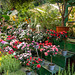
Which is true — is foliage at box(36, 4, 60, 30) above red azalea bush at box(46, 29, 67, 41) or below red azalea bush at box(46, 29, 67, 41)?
above

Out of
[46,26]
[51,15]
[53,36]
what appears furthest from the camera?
[51,15]

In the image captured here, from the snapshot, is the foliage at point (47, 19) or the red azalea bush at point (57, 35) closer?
the red azalea bush at point (57, 35)

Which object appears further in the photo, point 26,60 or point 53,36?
point 53,36

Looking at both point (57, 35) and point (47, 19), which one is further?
point (47, 19)

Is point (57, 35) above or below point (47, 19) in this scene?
below

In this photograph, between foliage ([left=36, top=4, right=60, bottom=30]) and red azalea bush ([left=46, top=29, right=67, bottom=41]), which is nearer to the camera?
red azalea bush ([left=46, top=29, right=67, bottom=41])

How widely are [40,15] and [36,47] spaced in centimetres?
177

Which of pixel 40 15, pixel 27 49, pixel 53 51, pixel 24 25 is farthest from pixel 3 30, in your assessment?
pixel 53 51

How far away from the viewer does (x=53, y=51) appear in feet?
8.40

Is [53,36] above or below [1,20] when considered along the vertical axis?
below

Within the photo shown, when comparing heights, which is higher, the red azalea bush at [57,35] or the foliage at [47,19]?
the foliage at [47,19]

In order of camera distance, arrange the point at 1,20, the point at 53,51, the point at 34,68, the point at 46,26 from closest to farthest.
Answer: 1. the point at 34,68
2. the point at 53,51
3. the point at 46,26
4. the point at 1,20

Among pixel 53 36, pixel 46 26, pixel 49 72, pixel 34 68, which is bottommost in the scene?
pixel 49 72

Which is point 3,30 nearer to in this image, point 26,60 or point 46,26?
point 46,26
